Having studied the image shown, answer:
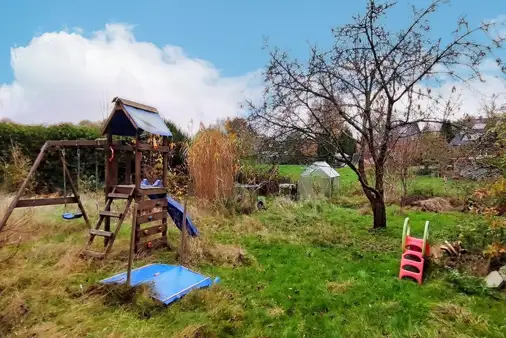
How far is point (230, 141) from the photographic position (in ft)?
31.6

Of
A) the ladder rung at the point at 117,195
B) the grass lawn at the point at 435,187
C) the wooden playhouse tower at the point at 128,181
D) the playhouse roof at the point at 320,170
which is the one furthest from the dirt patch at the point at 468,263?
the playhouse roof at the point at 320,170

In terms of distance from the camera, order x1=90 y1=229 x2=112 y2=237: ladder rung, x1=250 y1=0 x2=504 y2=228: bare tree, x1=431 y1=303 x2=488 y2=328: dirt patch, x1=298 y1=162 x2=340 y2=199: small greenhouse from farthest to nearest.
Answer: x1=298 y1=162 x2=340 y2=199: small greenhouse → x1=250 y1=0 x2=504 y2=228: bare tree → x1=90 y1=229 x2=112 y2=237: ladder rung → x1=431 y1=303 x2=488 y2=328: dirt patch

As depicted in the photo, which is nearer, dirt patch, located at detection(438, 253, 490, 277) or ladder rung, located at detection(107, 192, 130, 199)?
dirt patch, located at detection(438, 253, 490, 277)

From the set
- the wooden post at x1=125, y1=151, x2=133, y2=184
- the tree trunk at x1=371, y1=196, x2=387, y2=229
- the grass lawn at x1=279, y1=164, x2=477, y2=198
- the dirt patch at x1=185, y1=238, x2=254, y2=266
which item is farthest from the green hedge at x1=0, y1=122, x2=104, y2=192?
the tree trunk at x1=371, y1=196, x2=387, y2=229

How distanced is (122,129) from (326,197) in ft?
27.0

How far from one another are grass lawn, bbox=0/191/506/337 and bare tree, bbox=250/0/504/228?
2.45 meters

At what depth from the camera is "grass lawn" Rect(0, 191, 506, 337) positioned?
324cm

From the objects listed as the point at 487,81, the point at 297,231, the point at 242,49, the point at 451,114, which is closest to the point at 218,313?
the point at 297,231

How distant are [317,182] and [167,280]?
362 inches

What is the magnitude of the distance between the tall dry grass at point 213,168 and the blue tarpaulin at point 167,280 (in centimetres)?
437

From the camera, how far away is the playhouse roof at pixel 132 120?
5.25 meters

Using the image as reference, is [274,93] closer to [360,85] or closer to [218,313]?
[360,85]

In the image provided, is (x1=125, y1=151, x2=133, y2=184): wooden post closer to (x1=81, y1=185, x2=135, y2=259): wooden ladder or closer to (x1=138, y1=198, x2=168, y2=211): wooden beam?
(x1=81, y1=185, x2=135, y2=259): wooden ladder

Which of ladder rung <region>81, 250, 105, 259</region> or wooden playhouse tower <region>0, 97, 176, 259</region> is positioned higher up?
wooden playhouse tower <region>0, 97, 176, 259</region>
